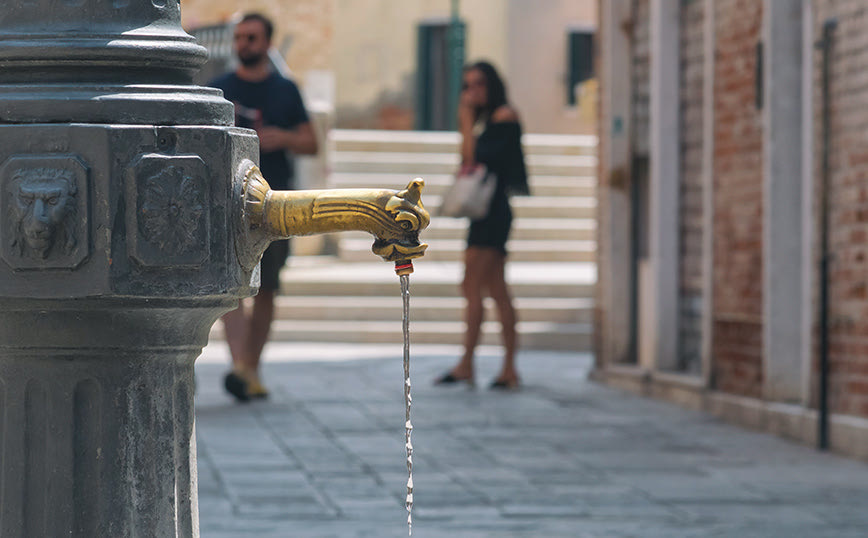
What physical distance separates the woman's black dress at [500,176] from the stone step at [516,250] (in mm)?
5795

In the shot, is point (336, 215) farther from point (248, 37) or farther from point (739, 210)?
point (248, 37)

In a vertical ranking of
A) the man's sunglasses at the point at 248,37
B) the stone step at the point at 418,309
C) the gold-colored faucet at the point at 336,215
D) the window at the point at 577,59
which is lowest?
the stone step at the point at 418,309

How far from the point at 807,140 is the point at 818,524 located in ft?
8.34

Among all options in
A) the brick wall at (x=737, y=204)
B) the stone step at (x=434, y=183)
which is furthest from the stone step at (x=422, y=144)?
the brick wall at (x=737, y=204)

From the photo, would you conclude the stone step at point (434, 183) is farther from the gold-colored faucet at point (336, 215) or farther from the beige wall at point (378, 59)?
the gold-colored faucet at point (336, 215)

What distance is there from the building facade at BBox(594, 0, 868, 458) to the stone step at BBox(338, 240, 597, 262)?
535 centimetres

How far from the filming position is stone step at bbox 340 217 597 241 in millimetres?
16188

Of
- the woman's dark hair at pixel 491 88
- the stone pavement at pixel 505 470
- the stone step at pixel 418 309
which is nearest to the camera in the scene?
the stone pavement at pixel 505 470

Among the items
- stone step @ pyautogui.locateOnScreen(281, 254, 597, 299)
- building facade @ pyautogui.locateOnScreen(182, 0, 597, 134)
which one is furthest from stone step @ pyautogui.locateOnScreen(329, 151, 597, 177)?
building facade @ pyautogui.locateOnScreen(182, 0, 597, 134)

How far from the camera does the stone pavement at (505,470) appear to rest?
5.61m

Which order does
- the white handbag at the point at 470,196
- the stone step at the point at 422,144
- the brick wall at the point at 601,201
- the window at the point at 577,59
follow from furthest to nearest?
the window at the point at 577,59 → the stone step at the point at 422,144 → the brick wall at the point at 601,201 → the white handbag at the point at 470,196

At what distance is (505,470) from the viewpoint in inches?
267

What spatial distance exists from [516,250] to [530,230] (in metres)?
0.58

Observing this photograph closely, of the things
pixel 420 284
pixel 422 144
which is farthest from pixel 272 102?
pixel 422 144
